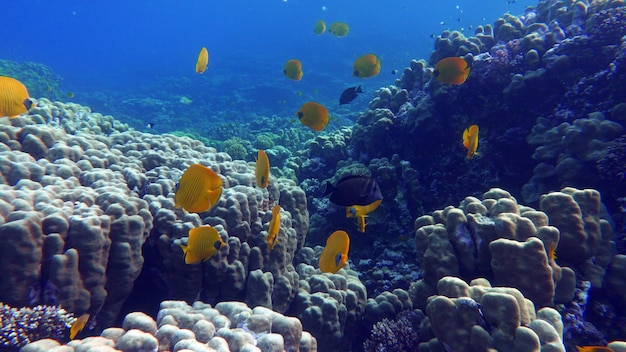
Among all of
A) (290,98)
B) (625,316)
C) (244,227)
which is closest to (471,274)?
(625,316)

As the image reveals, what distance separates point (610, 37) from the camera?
6195 mm

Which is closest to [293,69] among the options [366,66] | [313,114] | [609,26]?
[366,66]

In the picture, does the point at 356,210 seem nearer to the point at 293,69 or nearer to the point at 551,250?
Result: the point at 551,250

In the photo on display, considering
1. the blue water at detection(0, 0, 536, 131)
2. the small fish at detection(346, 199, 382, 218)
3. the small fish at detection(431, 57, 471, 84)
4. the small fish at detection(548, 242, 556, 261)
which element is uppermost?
the blue water at detection(0, 0, 536, 131)

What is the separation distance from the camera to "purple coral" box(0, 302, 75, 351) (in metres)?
2.66

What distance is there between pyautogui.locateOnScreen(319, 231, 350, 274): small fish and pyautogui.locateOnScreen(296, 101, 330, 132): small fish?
6.59 ft

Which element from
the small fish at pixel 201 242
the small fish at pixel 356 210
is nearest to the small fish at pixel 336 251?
the small fish at pixel 356 210

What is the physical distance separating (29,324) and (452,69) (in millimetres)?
5888

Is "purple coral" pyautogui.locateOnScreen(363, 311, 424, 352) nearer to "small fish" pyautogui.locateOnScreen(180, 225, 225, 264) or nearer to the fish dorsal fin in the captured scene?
the fish dorsal fin

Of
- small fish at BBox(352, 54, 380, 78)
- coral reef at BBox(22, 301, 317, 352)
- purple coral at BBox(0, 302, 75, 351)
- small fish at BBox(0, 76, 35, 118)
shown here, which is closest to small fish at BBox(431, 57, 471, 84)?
small fish at BBox(352, 54, 380, 78)

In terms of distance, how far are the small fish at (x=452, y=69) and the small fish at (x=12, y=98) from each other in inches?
212

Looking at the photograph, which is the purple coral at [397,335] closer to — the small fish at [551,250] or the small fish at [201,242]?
the small fish at [551,250]

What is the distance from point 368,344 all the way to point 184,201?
9.24 feet

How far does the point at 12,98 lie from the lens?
3514 mm
